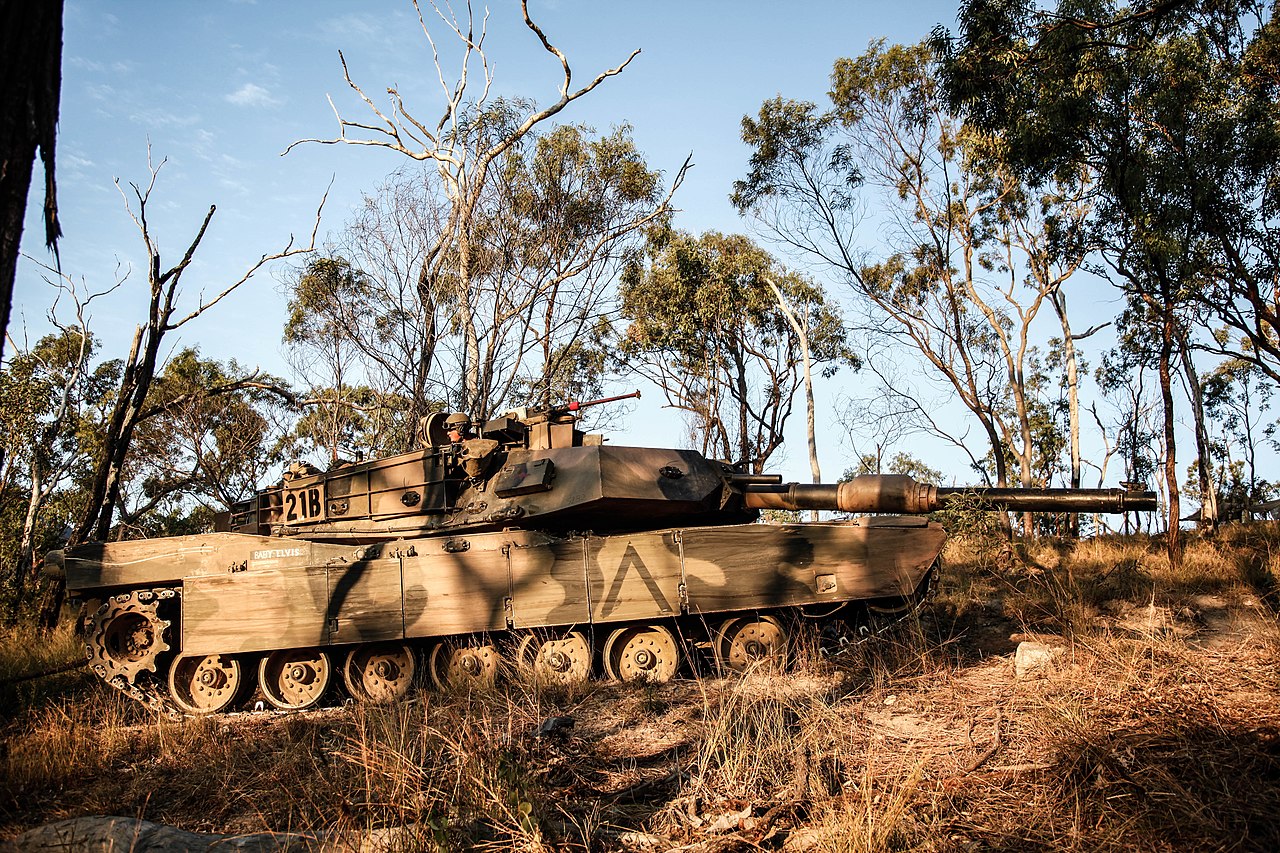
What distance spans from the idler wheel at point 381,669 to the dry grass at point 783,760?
2.60 feet

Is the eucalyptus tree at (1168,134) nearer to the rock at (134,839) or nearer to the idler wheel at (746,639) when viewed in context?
the idler wheel at (746,639)

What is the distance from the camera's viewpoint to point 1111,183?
16.0m

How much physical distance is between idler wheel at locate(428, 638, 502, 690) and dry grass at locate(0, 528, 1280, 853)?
74 cm

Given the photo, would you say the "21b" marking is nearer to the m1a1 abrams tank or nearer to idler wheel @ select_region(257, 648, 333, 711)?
the m1a1 abrams tank

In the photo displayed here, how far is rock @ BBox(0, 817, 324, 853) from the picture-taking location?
4.89 m

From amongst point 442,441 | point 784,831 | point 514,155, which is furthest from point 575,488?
point 514,155

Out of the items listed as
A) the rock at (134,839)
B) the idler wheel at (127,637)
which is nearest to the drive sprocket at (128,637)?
the idler wheel at (127,637)

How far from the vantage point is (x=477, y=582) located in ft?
33.5

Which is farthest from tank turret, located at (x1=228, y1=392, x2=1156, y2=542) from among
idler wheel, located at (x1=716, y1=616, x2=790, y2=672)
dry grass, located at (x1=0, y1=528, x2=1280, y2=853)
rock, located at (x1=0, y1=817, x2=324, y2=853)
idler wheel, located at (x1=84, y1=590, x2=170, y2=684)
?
rock, located at (x1=0, y1=817, x2=324, y2=853)

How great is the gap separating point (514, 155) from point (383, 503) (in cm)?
Result: 1365

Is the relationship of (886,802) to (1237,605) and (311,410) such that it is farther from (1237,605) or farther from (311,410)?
(311,410)

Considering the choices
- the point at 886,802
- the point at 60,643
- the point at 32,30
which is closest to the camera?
the point at 32,30

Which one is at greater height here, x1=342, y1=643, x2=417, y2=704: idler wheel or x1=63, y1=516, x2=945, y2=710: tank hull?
x1=63, y1=516, x2=945, y2=710: tank hull

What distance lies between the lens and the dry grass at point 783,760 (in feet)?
15.4
